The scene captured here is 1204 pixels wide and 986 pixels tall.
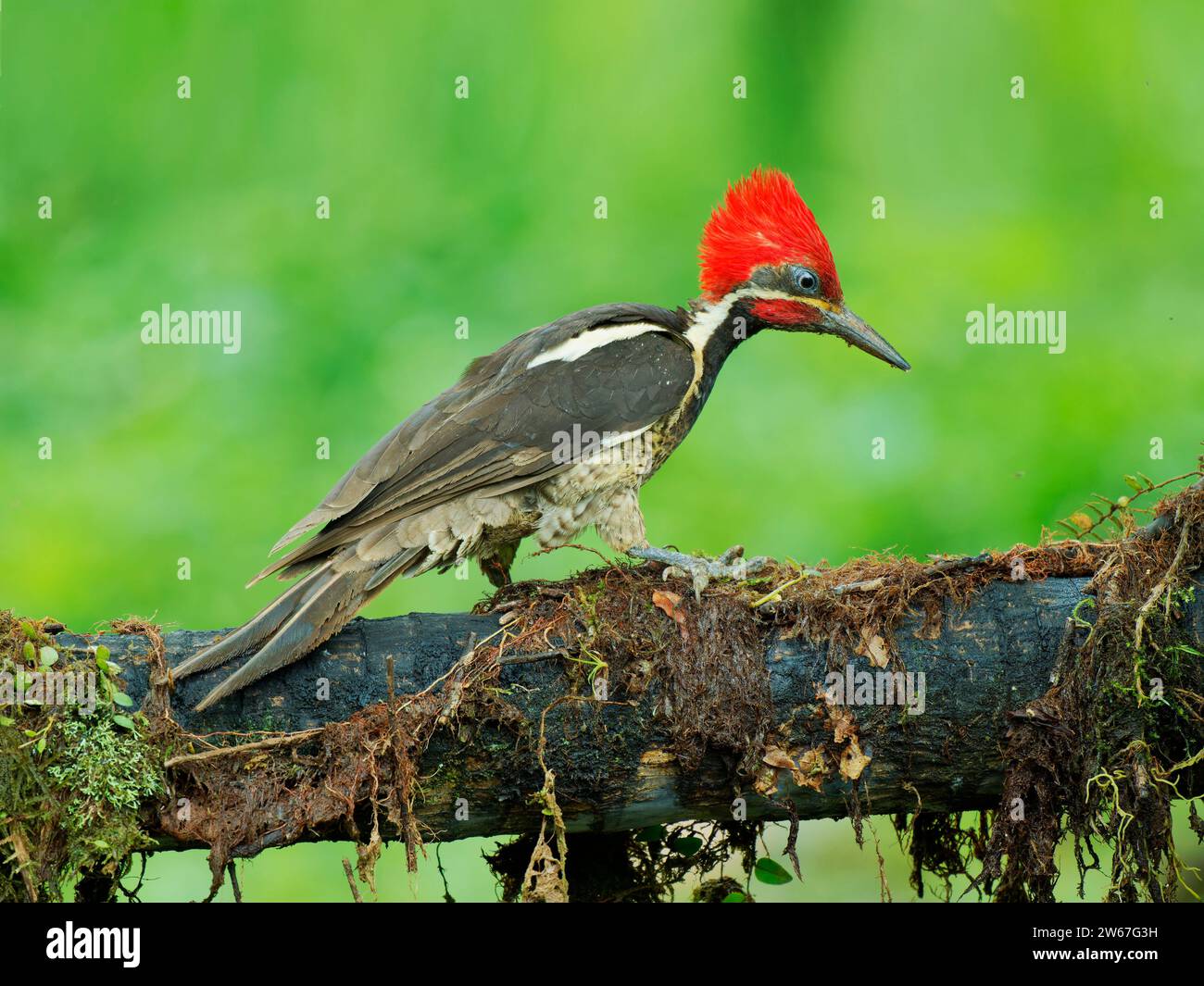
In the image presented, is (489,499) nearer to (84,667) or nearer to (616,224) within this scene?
(84,667)

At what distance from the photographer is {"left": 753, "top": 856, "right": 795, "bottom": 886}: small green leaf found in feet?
11.6

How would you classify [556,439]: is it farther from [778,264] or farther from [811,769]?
[811,769]

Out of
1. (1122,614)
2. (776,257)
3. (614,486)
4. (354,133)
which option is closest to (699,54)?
(354,133)

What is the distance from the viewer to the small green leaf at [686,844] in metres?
3.58

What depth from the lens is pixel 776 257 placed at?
4.24 meters

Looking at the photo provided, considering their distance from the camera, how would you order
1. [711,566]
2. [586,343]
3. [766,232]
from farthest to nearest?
[766,232] → [586,343] → [711,566]

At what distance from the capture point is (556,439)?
381 centimetres

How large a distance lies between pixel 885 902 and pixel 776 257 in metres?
2.17

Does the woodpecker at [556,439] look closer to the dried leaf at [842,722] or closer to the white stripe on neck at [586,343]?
the white stripe on neck at [586,343]

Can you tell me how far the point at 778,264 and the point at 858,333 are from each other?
1.18 ft
